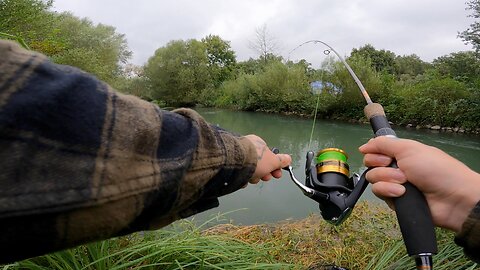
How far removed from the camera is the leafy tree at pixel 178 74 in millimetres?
35219

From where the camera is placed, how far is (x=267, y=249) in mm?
2275

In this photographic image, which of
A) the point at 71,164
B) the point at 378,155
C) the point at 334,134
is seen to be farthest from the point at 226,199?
the point at 334,134

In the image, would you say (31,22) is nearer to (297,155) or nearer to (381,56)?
(297,155)

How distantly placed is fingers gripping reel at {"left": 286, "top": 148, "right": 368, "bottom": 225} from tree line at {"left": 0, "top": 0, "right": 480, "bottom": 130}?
0.74 meters

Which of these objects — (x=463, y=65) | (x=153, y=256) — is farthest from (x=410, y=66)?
(x=153, y=256)

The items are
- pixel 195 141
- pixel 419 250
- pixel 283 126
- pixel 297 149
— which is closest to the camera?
pixel 195 141

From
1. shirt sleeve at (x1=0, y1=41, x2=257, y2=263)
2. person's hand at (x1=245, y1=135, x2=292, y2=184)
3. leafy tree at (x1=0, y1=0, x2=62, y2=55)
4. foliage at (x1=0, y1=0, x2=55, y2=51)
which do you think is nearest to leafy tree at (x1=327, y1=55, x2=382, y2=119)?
leafy tree at (x1=0, y1=0, x2=62, y2=55)

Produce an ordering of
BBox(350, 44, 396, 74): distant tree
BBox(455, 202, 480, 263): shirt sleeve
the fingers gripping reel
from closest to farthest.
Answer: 1. BBox(455, 202, 480, 263): shirt sleeve
2. the fingers gripping reel
3. BBox(350, 44, 396, 74): distant tree

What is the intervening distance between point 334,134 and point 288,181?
771 cm

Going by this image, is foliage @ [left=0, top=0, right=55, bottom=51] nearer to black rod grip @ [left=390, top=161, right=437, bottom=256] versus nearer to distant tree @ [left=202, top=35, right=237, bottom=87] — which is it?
black rod grip @ [left=390, top=161, right=437, bottom=256]

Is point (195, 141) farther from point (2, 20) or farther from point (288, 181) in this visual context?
point (2, 20)

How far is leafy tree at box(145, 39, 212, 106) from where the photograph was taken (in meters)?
35.2

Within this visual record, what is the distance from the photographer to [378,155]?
1100 millimetres

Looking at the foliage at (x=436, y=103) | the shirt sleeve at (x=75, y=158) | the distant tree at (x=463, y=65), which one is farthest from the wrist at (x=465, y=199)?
the distant tree at (x=463, y=65)
